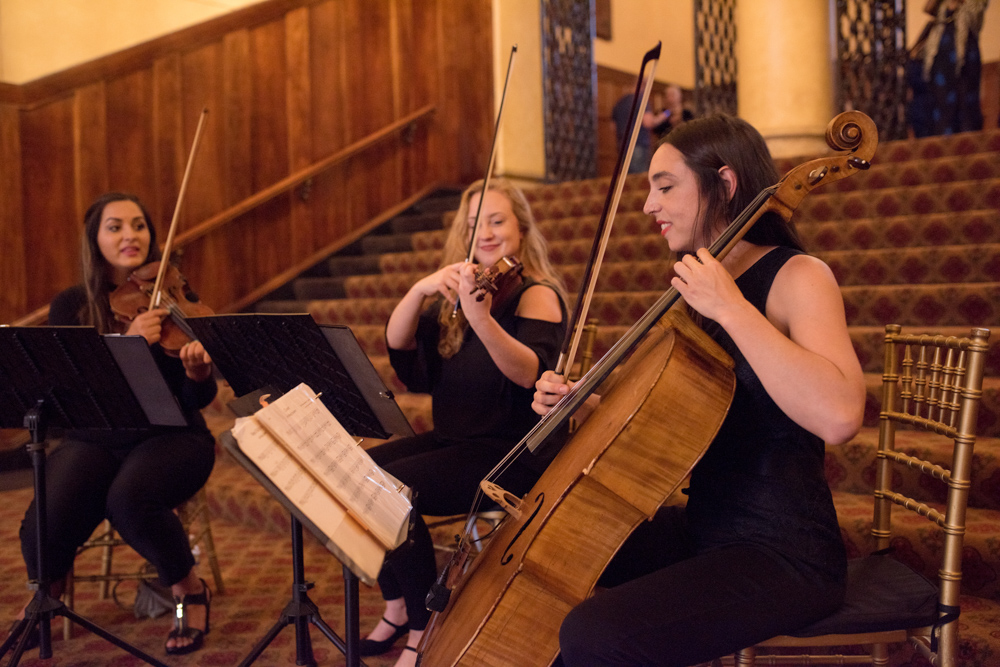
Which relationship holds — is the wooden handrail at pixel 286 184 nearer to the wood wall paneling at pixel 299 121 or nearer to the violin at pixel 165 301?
the wood wall paneling at pixel 299 121

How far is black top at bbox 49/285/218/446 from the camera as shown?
2.44 m

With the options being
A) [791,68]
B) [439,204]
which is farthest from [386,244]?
[791,68]

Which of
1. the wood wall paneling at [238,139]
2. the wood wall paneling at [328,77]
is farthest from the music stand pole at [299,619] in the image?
the wood wall paneling at [328,77]

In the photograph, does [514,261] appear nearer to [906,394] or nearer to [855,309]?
[906,394]

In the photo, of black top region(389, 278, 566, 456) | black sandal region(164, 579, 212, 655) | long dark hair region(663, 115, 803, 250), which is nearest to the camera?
long dark hair region(663, 115, 803, 250)

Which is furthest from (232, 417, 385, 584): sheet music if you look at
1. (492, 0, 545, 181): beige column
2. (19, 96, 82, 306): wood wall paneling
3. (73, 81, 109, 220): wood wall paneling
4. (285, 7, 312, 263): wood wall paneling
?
(492, 0, 545, 181): beige column

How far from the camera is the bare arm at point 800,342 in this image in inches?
47.3

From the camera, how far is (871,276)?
3596mm

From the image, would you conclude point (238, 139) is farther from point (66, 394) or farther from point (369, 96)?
point (66, 394)

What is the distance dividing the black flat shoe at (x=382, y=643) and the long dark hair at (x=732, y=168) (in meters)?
1.39

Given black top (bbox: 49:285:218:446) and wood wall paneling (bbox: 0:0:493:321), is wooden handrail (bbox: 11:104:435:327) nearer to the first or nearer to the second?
wood wall paneling (bbox: 0:0:493:321)

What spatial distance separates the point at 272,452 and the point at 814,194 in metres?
3.92

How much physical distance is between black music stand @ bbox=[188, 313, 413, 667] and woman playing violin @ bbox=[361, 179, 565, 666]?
235 millimetres

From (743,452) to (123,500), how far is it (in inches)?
66.5
